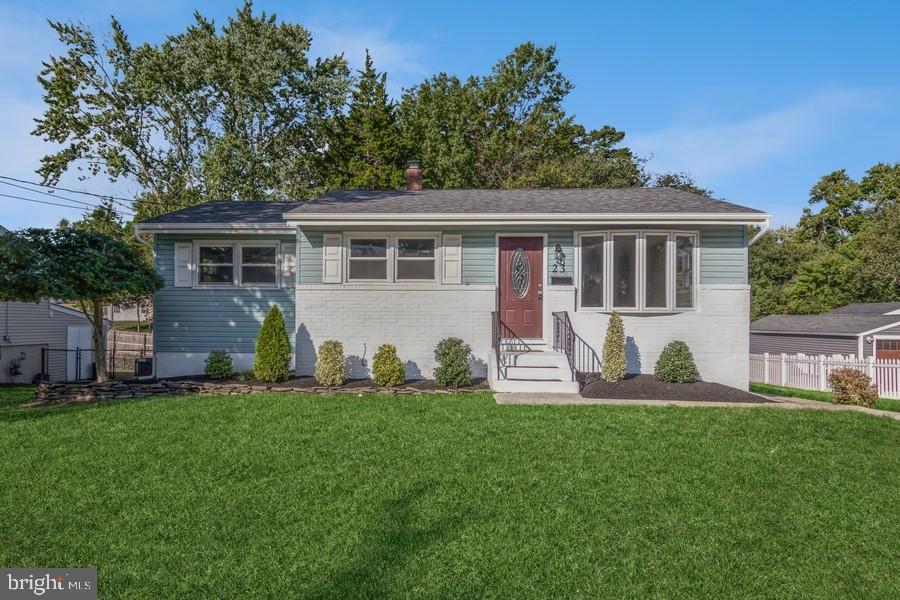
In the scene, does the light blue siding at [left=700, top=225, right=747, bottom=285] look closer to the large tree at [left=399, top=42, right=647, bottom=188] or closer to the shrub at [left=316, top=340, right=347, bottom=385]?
the shrub at [left=316, top=340, right=347, bottom=385]

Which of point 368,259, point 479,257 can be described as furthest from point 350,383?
point 479,257

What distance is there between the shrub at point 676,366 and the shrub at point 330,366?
19.2 ft

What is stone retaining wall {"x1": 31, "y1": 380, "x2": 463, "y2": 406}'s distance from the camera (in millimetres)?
8883

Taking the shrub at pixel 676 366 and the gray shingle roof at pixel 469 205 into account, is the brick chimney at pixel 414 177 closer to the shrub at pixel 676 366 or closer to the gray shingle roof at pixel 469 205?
the gray shingle roof at pixel 469 205

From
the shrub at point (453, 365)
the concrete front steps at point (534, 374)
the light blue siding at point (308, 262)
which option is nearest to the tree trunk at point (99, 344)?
the light blue siding at point (308, 262)

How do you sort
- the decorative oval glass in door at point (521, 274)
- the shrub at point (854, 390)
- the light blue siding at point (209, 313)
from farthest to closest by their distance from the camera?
the light blue siding at point (209, 313) < the decorative oval glass in door at point (521, 274) < the shrub at point (854, 390)

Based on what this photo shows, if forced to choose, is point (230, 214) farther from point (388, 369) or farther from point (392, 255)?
point (388, 369)

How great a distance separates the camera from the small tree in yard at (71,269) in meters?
8.87

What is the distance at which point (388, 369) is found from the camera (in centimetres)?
939

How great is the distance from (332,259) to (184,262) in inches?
130

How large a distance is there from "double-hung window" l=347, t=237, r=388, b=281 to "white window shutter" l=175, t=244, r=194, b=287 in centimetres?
349

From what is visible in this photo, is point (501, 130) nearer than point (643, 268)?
No

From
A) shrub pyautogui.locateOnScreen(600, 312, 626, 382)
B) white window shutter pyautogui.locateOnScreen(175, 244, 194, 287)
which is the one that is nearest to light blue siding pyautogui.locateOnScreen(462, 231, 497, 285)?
shrub pyautogui.locateOnScreen(600, 312, 626, 382)

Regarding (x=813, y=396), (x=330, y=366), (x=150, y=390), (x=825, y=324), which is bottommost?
(x=813, y=396)
